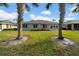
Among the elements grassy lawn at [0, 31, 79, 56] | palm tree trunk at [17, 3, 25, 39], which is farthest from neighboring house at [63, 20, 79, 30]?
palm tree trunk at [17, 3, 25, 39]

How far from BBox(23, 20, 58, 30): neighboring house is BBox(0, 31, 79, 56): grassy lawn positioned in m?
0.08

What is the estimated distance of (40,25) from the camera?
5676 mm

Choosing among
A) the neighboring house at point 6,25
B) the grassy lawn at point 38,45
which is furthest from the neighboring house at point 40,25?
the neighboring house at point 6,25

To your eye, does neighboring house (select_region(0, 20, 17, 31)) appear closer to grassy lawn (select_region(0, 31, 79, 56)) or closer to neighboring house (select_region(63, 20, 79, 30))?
grassy lawn (select_region(0, 31, 79, 56))

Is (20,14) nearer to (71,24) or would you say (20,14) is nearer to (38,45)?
(38,45)

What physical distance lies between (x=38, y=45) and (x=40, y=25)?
0.34 meters

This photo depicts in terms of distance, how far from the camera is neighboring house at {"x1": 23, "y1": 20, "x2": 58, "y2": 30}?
5.62 meters

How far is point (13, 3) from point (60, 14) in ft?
2.67

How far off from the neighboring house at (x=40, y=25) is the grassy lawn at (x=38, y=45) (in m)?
0.08

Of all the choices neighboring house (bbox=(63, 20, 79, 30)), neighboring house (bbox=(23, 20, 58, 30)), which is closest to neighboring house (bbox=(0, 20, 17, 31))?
neighboring house (bbox=(23, 20, 58, 30))

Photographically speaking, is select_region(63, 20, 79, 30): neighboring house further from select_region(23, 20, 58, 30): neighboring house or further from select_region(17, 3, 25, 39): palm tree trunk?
select_region(17, 3, 25, 39): palm tree trunk

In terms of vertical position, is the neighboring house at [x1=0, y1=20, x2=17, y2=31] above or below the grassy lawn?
above

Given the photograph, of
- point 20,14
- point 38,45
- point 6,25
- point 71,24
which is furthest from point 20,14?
point 71,24

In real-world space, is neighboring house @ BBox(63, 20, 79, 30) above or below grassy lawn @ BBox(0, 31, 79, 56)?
above
